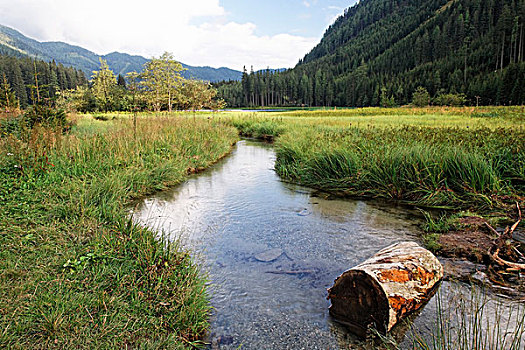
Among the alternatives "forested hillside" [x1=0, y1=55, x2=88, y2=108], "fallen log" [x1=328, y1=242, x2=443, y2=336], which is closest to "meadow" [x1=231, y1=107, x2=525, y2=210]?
"fallen log" [x1=328, y1=242, x2=443, y2=336]

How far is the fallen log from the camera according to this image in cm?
289

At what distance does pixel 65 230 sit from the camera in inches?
161

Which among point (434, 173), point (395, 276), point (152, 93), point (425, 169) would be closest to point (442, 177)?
point (434, 173)

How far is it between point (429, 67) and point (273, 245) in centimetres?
9923

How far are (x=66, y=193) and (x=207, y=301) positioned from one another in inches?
144

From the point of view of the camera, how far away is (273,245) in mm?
4852

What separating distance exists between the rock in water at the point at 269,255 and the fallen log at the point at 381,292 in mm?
1248

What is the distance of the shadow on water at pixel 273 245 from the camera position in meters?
3.04

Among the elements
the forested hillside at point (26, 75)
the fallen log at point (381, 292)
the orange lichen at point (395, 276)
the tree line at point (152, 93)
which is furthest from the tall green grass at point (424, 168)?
the forested hillside at point (26, 75)

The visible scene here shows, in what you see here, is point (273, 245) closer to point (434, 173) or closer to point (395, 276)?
point (395, 276)

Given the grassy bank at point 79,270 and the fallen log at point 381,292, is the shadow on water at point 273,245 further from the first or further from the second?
the grassy bank at point 79,270

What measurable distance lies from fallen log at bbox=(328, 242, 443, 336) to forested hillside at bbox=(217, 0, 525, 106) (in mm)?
56078

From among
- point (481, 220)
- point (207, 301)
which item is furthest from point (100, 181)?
point (481, 220)

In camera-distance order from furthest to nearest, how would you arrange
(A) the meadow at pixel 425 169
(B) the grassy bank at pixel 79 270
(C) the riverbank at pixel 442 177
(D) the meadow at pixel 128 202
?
(A) the meadow at pixel 425 169, (C) the riverbank at pixel 442 177, (D) the meadow at pixel 128 202, (B) the grassy bank at pixel 79 270
